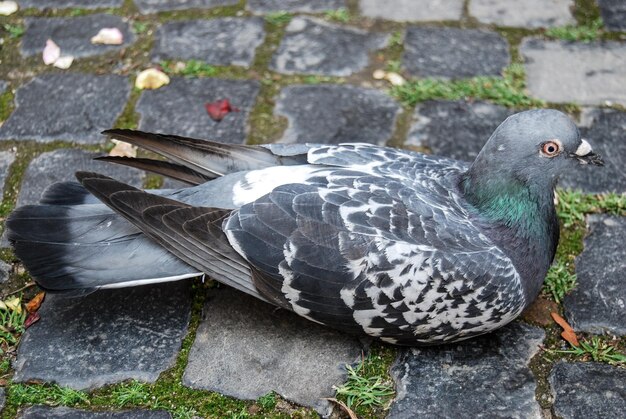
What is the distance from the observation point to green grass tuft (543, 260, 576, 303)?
11.7 ft

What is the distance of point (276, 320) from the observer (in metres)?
3.48

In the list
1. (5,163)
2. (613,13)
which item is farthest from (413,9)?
(5,163)

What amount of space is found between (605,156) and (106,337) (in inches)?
107

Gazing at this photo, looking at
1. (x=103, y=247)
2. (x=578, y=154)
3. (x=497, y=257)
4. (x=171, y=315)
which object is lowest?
(x=171, y=315)

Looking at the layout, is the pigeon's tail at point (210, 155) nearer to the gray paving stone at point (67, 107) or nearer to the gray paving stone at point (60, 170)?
the gray paving stone at point (60, 170)

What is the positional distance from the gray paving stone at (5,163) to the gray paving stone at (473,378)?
2.21 metres

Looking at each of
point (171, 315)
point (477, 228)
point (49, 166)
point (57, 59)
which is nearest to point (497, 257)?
point (477, 228)

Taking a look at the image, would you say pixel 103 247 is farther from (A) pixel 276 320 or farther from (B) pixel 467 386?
(B) pixel 467 386

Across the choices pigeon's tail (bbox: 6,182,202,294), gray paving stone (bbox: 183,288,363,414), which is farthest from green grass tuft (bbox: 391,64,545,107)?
pigeon's tail (bbox: 6,182,202,294)

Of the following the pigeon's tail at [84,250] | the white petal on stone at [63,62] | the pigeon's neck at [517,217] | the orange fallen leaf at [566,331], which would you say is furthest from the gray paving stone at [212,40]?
the orange fallen leaf at [566,331]

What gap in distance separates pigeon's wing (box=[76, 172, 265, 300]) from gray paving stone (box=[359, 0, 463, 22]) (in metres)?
2.52

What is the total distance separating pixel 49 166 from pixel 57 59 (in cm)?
99

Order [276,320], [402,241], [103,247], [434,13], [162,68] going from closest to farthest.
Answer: [402,241]
[103,247]
[276,320]
[162,68]
[434,13]

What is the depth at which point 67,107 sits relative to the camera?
14.9 feet
